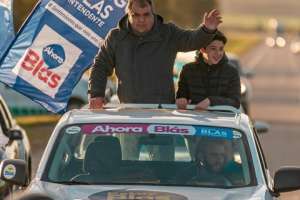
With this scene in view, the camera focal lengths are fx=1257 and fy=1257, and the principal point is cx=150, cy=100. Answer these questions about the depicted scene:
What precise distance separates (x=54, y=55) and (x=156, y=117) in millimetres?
3502

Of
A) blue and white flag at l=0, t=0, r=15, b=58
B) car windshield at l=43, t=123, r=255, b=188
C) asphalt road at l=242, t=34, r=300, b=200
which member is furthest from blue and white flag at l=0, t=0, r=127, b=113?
asphalt road at l=242, t=34, r=300, b=200

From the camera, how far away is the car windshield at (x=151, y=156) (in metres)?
8.11

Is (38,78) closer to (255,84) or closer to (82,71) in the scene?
(82,71)

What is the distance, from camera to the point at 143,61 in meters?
10.2

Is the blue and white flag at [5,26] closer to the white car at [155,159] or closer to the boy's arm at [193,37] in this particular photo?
the boy's arm at [193,37]

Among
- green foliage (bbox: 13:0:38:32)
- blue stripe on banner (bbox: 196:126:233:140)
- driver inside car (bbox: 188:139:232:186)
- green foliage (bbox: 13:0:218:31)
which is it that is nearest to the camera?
driver inside car (bbox: 188:139:232:186)

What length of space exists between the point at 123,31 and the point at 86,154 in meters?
2.24

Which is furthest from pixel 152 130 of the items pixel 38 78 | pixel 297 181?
pixel 38 78

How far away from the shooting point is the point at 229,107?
9805mm

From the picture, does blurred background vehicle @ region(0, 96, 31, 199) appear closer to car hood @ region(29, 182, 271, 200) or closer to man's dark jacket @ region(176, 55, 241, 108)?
man's dark jacket @ region(176, 55, 241, 108)

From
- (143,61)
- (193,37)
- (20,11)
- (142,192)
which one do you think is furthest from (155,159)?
(20,11)

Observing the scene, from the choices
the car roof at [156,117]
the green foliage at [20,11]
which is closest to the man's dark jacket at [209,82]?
the car roof at [156,117]

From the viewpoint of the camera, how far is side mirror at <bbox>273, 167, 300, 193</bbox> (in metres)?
8.03

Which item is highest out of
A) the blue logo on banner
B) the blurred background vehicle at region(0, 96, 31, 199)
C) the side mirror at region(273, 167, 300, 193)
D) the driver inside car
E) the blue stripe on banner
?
the blue logo on banner
